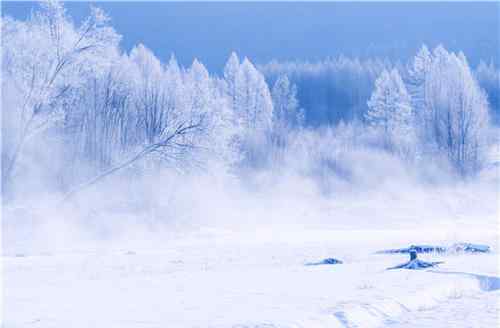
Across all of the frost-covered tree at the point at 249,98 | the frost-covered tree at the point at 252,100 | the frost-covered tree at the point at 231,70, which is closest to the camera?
the frost-covered tree at the point at 249,98

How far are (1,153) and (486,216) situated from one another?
24.0m

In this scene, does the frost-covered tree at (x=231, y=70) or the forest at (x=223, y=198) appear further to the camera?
the frost-covered tree at (x=231, y=70)

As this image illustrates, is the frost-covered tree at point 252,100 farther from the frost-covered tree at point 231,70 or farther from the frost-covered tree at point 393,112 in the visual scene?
the frost-covered tree at point 393,112

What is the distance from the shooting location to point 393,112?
172 ft

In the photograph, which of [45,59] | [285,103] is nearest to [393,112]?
[285,103]

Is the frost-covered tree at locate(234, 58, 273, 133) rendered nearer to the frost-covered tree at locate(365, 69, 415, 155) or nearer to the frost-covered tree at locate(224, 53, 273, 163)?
the frost-covered tree at locate(224, 53, 273, 163)

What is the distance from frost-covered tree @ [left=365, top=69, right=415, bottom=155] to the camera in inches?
1948

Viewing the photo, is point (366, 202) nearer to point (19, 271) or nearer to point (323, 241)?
point (323, 241)

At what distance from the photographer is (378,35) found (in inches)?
5084

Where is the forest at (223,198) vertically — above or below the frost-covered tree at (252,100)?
below

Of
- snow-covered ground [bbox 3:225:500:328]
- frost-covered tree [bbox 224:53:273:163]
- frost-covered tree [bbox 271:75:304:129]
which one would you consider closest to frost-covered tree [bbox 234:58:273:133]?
frost-covered tree [bbox 224:53:273:163]

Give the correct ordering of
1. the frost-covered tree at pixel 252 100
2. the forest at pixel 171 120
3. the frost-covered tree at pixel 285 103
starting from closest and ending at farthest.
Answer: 1. the forest at pixel 171 120
2. the frost-covered tree at pixel 252 100
3. the frost-covered tree at pixel 285 103

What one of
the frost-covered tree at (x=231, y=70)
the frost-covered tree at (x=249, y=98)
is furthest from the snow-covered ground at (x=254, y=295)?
the frost-covered tree at (x=231, y=70)

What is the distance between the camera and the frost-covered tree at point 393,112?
4947cm
